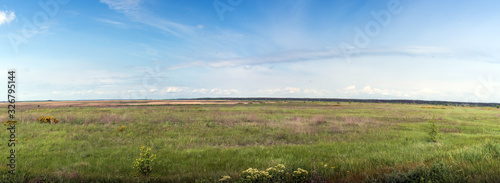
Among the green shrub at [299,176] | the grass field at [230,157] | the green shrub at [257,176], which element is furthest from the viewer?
the grass field at [230,157]

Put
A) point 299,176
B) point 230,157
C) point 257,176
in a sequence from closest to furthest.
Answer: point 257,176
point 299,176
point 230,157

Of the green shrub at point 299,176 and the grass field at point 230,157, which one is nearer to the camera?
the green shrub at point 299,176

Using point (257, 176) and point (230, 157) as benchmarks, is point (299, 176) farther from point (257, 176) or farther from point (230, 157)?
point (230, 157)

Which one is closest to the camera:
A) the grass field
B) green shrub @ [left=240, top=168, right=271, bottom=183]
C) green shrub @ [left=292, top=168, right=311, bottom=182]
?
green shrub @ [left=240, top=168, right=271, bottom=183]

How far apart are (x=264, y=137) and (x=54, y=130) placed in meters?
16.9

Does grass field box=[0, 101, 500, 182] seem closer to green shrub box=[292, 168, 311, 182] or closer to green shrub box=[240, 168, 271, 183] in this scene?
Result: green shrub box=[292, 168, 311, 182]

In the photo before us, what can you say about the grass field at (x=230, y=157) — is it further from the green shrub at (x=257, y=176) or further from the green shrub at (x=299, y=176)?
the green shrub at (x=257, y=176)

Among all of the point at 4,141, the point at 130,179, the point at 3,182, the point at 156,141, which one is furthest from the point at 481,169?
the point at 4,141

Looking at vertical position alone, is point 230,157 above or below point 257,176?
below

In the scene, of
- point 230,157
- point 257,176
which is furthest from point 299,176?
point 230,157

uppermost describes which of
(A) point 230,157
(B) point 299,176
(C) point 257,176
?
(C) point 257,176

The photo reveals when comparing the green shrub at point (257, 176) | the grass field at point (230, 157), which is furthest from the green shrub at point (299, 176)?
the green shrub at point (257, 176)

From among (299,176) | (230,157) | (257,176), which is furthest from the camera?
(230,157)

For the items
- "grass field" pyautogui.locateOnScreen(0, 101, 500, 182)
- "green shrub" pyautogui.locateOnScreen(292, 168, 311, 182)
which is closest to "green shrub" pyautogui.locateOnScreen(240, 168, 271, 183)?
"grass field" pyautogui.locateOnScreen(0, 101, 500, 182)
